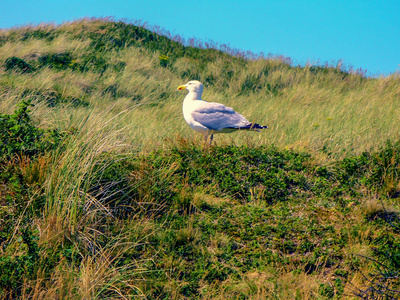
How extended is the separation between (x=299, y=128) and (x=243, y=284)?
4.95 m

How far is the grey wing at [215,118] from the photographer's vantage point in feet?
21.4

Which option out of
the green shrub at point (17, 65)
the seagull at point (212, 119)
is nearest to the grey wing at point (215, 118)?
the seagull at point (212, 119)

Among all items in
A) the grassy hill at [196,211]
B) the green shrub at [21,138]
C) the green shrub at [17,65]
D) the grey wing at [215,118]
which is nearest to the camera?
the grassy hill at [196,211]

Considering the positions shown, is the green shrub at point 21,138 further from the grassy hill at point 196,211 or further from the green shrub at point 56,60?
the green shrub at point 56,60

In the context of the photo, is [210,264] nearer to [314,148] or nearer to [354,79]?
[314,148]

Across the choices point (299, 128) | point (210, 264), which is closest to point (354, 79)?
point (299, 128)

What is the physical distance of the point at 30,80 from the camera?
10547 millimetres

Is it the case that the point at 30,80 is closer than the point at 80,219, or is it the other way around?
the point at 80,219

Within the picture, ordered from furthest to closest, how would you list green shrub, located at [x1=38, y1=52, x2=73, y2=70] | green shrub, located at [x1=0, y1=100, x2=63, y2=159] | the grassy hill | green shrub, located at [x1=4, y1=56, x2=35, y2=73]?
1. green shrub, located at [x1=38, y1=52, x2=73, y2=70]
2. green shrub, located at [x1=4, y1=56, x2=35, y2=73]
3. green shrub, located at [x1=0, y1=100, x2=63, y2=159]
4. the grassy hill

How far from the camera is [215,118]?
21.4 feet

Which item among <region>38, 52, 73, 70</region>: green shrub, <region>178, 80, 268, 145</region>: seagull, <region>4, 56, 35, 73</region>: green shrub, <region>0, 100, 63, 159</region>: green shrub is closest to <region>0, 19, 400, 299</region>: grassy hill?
<region>0, 100, 63, 159</region>: green shrub

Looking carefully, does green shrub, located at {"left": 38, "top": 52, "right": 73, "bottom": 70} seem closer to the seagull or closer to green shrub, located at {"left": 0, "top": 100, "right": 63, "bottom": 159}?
the seagull

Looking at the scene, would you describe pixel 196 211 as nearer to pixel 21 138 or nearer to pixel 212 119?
pixel 212 119

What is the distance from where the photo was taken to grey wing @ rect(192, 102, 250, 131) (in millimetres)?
6516
